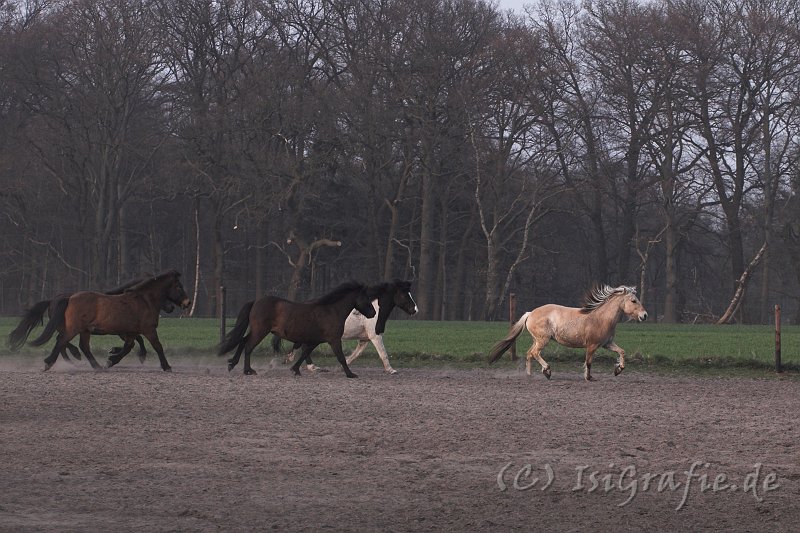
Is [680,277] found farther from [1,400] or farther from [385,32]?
[1,400]

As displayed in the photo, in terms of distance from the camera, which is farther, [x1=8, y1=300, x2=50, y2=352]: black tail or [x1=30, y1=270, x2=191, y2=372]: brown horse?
[x1=8, y1=300, x2=50, y2=352]: black tail

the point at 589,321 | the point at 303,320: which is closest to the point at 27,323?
the point at 303,320

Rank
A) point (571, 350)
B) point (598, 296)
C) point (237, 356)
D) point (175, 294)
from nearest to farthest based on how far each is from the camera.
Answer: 1. point (598, 296)
2. point (237, 356)
3. point (175, 294)
4. point (571, 350)

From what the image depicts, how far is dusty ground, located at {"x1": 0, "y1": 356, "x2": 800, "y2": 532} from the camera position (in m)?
8.12

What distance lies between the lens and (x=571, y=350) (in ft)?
77.6

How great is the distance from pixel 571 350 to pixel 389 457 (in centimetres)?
1364

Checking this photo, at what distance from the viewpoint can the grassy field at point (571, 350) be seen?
22.0 metres

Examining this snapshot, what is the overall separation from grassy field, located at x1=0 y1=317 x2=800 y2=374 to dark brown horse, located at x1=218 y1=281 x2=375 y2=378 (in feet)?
9.67

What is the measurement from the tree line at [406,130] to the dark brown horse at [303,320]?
85.7 feet

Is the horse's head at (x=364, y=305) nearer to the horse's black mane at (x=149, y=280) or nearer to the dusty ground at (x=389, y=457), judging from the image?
the dusty ground at (x=389, y=457)

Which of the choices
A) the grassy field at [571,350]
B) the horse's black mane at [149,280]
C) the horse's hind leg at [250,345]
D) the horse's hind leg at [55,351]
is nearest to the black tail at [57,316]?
the horse's hind leg at [55,351]

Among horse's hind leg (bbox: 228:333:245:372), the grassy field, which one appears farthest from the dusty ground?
the grassy field

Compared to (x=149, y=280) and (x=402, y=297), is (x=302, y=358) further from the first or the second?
(x=149, y=280)

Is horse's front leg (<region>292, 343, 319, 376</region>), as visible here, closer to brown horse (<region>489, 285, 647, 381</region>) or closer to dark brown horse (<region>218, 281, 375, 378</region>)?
dark brown horse (<region>218, 281, 375, 378</region>)
